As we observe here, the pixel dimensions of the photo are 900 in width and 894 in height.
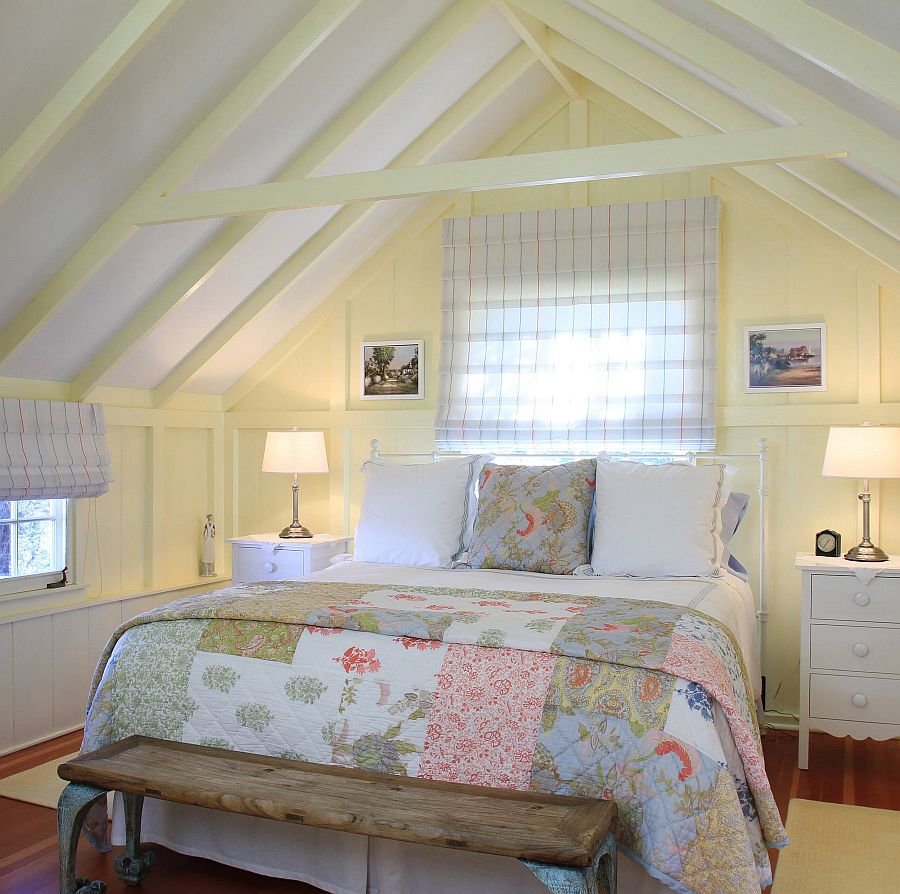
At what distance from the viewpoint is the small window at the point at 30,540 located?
12.8 ft

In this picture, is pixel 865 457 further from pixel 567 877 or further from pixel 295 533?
pixel 295 533

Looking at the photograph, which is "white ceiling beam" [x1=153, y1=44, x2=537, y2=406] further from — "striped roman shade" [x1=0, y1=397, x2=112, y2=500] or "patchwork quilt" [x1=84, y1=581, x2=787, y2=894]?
"patchwork quilt" [x1=84, y1=581, x2=787, y2=894]

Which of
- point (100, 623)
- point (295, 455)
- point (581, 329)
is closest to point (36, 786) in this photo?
point (100, 623)

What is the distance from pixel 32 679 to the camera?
12.5 feet

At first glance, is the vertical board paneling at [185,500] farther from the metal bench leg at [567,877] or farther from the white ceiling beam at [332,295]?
the metal bench leg at [567,877]

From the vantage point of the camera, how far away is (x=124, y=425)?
177 inches

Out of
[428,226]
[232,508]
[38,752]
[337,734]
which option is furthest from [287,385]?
[337,734]

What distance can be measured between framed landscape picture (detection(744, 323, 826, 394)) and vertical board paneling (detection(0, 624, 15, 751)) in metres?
3.28

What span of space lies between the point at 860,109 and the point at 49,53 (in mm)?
2282

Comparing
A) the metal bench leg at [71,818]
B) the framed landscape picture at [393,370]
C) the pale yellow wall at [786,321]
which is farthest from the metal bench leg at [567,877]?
the framed landscape picture at [393,370]

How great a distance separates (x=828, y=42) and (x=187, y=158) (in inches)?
83.1

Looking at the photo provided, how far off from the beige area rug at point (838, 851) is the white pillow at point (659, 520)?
0.87 meters

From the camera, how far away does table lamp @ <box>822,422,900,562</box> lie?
3574 millimetres

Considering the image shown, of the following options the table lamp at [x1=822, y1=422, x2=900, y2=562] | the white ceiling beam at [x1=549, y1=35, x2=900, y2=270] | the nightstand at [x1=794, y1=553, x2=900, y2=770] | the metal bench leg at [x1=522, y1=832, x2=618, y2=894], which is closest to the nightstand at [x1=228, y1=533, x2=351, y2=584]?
the nightstand at [x1=794, y1=553, x2=900, y2=770]
